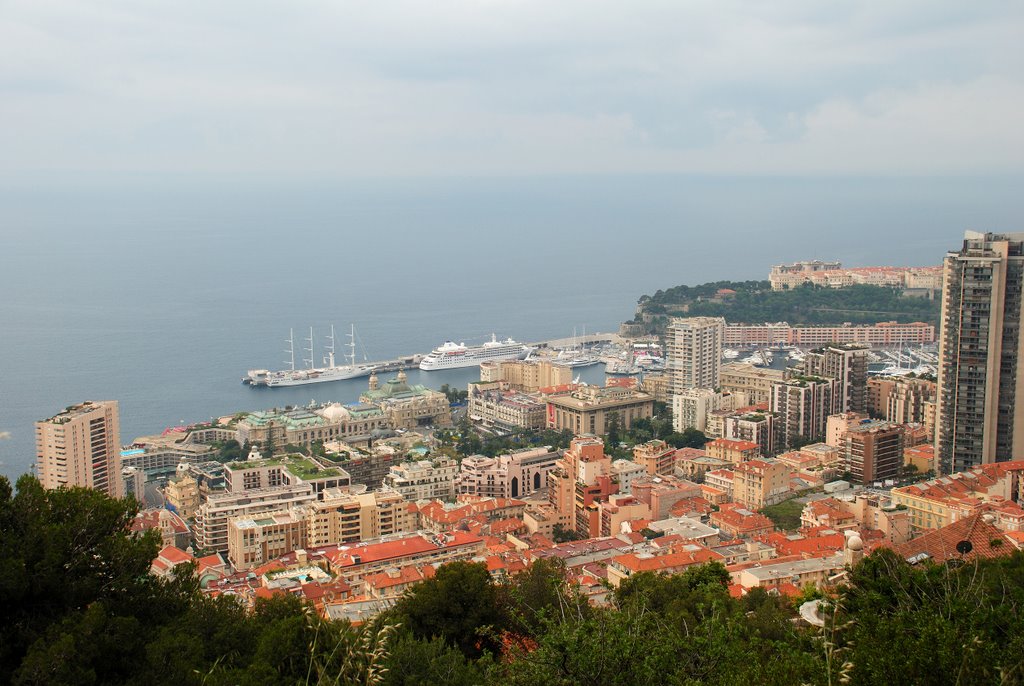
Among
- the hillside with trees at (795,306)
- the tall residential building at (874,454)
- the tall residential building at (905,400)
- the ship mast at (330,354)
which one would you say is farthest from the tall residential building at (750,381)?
the ship mast at (330,354)

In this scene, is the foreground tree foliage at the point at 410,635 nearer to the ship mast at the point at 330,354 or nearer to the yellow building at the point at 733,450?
the yellow building at the point at 733,450

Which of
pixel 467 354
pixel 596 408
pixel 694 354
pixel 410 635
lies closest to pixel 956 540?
pixel 410 635

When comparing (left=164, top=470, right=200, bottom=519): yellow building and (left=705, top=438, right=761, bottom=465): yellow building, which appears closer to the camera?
(left=164, top=470, right=200, bottom=519): yellow building

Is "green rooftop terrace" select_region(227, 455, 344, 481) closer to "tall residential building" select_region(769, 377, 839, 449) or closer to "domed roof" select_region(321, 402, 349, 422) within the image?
"domed roof" select_region(321, 402, 349, 422)

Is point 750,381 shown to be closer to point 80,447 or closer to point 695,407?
point 695,407

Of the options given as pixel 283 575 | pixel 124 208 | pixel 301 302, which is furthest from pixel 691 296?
pixel 124 208

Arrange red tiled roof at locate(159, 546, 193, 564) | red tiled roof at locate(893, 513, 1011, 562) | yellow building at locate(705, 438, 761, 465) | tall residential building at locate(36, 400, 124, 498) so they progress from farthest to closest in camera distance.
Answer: yellow building at locate(705, 438, 761, 465) < tall residential building at locate(36, 400, 124, 498) < red tiled roof at locate(159, 546, 193, 564) < red tiled roof at locate(893, 513, 1011, 562)

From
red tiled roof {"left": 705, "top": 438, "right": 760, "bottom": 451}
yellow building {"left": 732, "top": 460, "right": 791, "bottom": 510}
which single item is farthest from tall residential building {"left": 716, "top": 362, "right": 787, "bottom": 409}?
yellow building {"left": 732, "top": 460, "right": 791, "bottom": 510}

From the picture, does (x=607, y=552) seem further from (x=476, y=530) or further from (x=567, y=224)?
(x=567, y=224)
